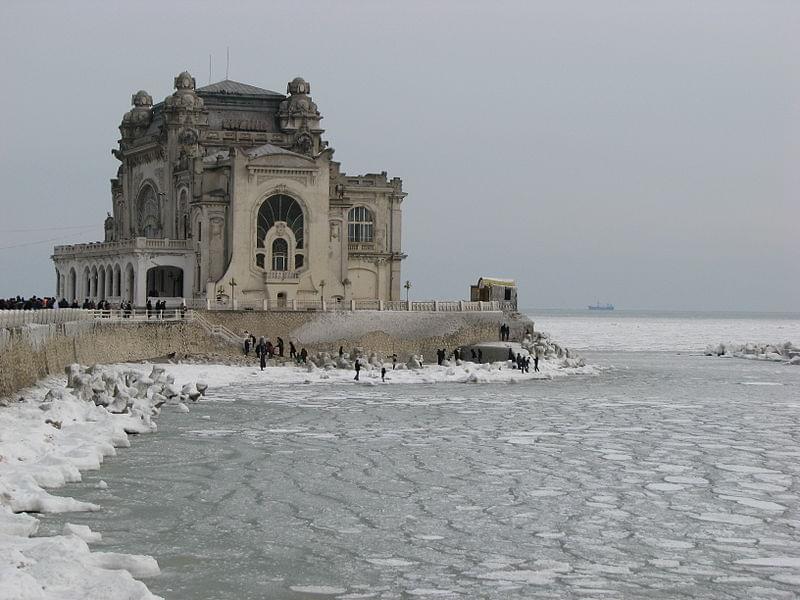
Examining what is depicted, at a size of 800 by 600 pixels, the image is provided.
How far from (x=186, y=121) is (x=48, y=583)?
5619 cm

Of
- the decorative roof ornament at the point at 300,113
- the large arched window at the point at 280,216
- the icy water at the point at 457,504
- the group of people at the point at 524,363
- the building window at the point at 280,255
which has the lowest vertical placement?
the icy water at the point at 457,504

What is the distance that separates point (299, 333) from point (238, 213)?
8.17 metres

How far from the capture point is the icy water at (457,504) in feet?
47.7

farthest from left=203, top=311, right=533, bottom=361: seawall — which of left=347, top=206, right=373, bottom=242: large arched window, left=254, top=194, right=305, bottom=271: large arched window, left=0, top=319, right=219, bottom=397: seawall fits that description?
left=347, top=206, right=373, bottom=242: large arched window

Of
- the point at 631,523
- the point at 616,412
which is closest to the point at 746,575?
the point at 631,523

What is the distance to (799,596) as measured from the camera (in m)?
13.8

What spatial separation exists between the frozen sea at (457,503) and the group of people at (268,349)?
55.9 feet

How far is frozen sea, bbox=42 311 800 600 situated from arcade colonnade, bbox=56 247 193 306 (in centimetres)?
2938

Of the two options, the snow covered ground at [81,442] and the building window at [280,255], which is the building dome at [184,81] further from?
the snow covered ground at [81,442]

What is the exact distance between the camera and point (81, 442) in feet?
78.1

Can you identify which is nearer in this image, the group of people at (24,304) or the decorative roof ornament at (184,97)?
the group of people at (24,304)

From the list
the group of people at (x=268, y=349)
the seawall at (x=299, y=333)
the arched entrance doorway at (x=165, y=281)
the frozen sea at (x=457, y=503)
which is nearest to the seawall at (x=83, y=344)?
the seawall at (x=299, y=333)

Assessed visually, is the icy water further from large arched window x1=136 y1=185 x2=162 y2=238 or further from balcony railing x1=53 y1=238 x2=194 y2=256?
large arched window x1=136 y1=185 x2=162 y2=238

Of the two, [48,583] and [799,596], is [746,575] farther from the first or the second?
[48,583]
